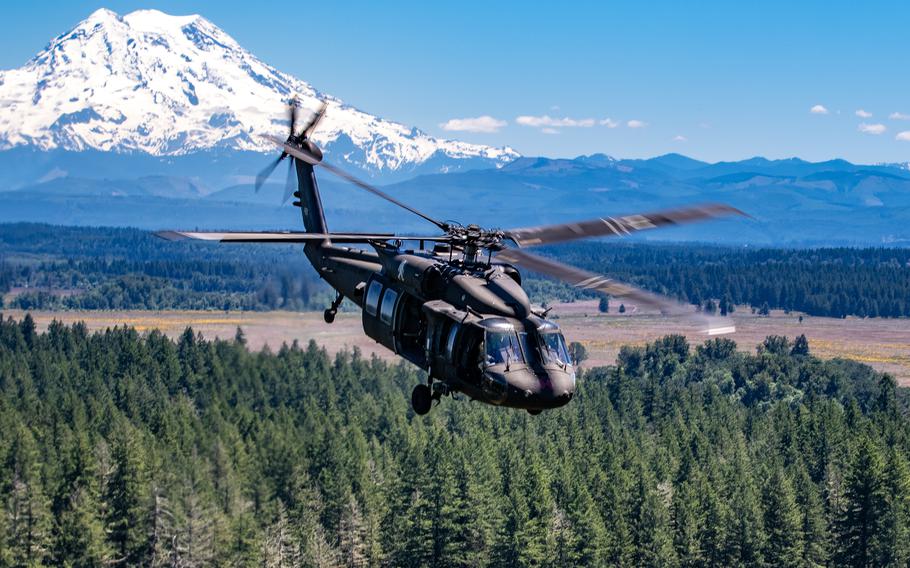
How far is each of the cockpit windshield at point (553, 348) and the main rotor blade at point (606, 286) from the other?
202 cm

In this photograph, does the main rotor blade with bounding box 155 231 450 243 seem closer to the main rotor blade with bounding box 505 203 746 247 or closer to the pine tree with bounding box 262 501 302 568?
the main rotor blade with bounding box 505 203 746 247

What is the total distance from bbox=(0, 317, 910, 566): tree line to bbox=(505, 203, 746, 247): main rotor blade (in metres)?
65.9

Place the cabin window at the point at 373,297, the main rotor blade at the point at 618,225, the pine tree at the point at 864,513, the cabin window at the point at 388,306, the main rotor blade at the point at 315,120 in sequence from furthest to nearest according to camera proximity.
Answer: the pine tree at the point at 864,513, the main rotor blade at the point at 315,120, the cabin window at the point at 373,297, the cabin window at the point at 388,306, the main rotor blade at the point at 618,225

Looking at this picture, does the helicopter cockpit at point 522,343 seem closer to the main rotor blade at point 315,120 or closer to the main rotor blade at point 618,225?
the main rotor blade at point 618,225

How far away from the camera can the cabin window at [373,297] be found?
50.1 meters

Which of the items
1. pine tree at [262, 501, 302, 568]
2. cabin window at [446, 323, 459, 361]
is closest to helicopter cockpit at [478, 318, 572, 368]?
cabin window at [446, 323, 459, 361]

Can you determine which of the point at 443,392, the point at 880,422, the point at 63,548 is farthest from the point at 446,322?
the point at 880,422

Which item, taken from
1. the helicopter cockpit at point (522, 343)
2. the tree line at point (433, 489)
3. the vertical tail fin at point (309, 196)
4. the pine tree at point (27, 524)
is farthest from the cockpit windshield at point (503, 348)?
the pine tree at point (27, 524)

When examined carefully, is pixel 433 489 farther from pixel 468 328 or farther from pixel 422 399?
pixel 468 328

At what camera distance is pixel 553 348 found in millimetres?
43750

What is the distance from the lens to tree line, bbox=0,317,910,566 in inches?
4331

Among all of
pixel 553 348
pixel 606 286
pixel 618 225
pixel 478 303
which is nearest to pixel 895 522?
pixel 553 348

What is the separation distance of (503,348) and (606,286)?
4.54 meters

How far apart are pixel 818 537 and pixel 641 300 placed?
277 feet
